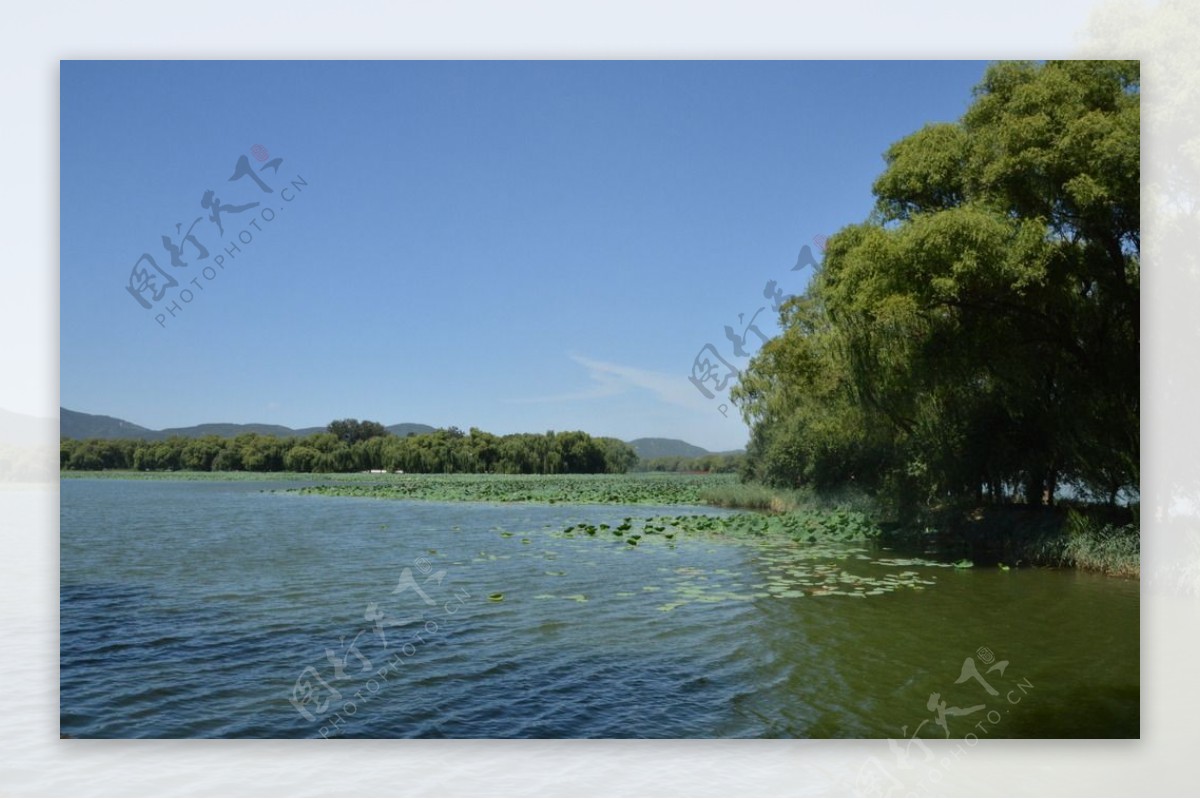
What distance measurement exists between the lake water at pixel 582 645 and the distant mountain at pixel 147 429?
1.02 metres

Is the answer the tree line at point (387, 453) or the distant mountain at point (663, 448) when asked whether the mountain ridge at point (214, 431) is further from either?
the tree line at point (387, 453)

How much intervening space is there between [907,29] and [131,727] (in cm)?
482

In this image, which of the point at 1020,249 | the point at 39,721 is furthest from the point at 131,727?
the point at 1020,249

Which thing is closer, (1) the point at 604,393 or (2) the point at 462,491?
(1) the point at 604,393

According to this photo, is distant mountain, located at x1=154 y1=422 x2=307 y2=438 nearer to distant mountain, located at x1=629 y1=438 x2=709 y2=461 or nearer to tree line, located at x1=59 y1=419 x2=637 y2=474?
tree line, located at x1=59 y1=419 x2=637 y2=474

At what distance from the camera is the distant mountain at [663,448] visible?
7777mm

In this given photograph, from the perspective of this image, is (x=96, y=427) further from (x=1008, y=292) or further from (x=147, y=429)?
(x=1008, y=292)

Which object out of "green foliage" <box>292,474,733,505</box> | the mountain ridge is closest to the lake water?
the mountain ridge

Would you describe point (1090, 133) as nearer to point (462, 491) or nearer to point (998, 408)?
point (998, 408)

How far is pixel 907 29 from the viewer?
465cm

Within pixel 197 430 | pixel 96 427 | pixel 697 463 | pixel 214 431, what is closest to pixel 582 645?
pixel 96 427

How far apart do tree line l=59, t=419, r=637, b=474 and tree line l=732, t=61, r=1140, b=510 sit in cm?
258

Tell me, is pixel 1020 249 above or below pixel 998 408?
above

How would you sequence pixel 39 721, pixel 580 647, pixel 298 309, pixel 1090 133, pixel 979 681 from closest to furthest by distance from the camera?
pixel 39 721 → pixel 979 681 → pixel 580 647 → pixel 1090 133 → pixel 298 309
